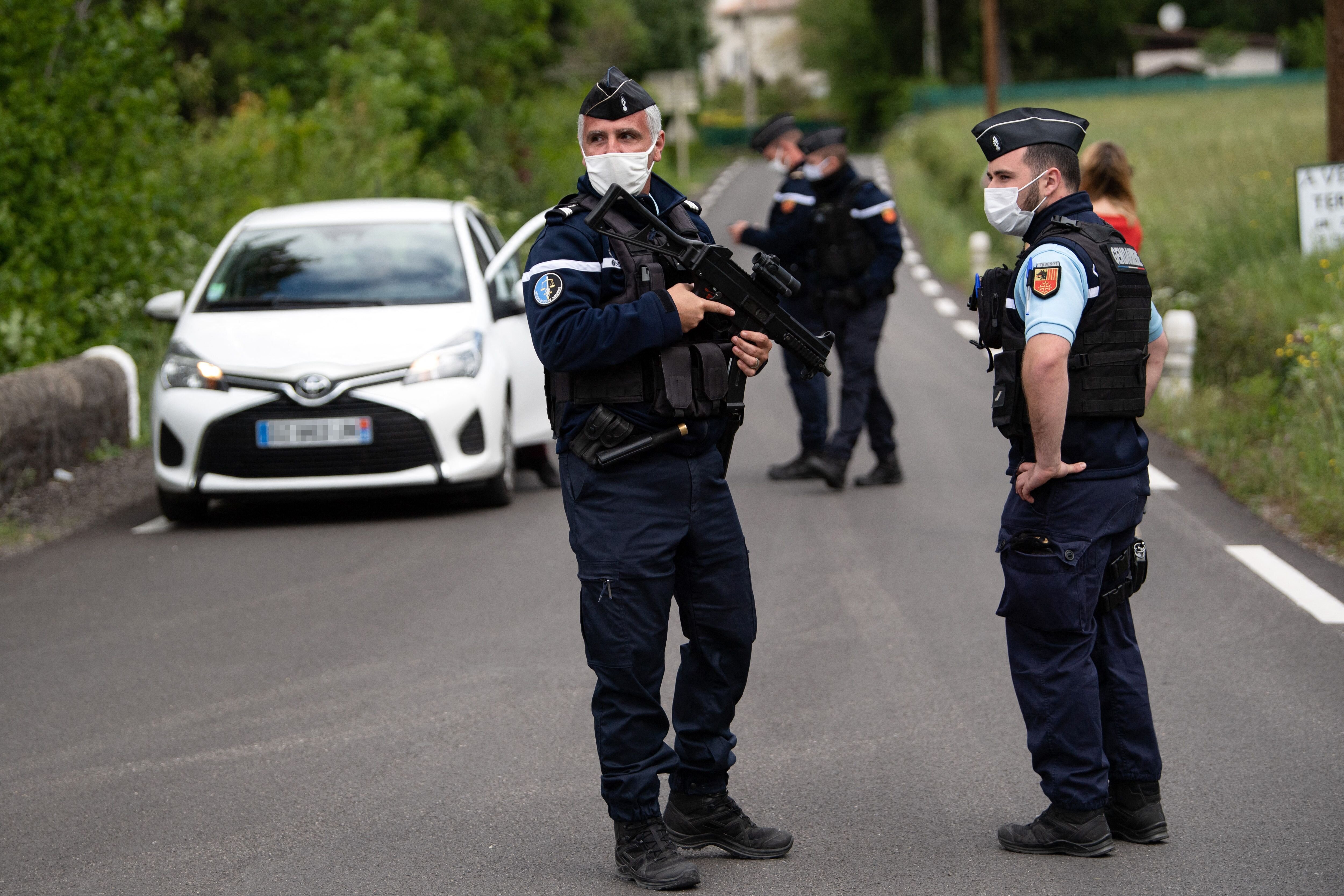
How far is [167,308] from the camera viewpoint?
29.9ft

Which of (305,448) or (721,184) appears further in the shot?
(721,184)

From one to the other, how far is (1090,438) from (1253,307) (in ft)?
24.9

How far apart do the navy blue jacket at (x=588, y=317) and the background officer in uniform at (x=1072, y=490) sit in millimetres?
847

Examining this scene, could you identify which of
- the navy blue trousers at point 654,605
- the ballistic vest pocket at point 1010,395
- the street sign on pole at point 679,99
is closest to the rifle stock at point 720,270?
the navy blue trousers at point 654,605

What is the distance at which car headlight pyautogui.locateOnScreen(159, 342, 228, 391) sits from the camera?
8.41m

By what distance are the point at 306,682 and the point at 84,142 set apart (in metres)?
7.19

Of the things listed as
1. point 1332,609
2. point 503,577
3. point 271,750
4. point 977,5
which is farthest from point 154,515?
point 977,5

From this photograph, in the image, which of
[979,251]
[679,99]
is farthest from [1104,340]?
[679,99]

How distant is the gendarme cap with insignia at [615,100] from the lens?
383cm

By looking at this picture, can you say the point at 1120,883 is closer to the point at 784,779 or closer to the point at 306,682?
the point at 784,779

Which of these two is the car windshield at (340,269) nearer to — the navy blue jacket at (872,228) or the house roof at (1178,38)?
the navy blue jacket at (872,228)

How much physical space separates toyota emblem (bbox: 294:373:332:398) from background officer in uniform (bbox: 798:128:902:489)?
9.52 feet

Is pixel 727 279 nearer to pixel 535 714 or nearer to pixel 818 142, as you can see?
pixel 535 714

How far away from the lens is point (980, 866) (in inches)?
154
